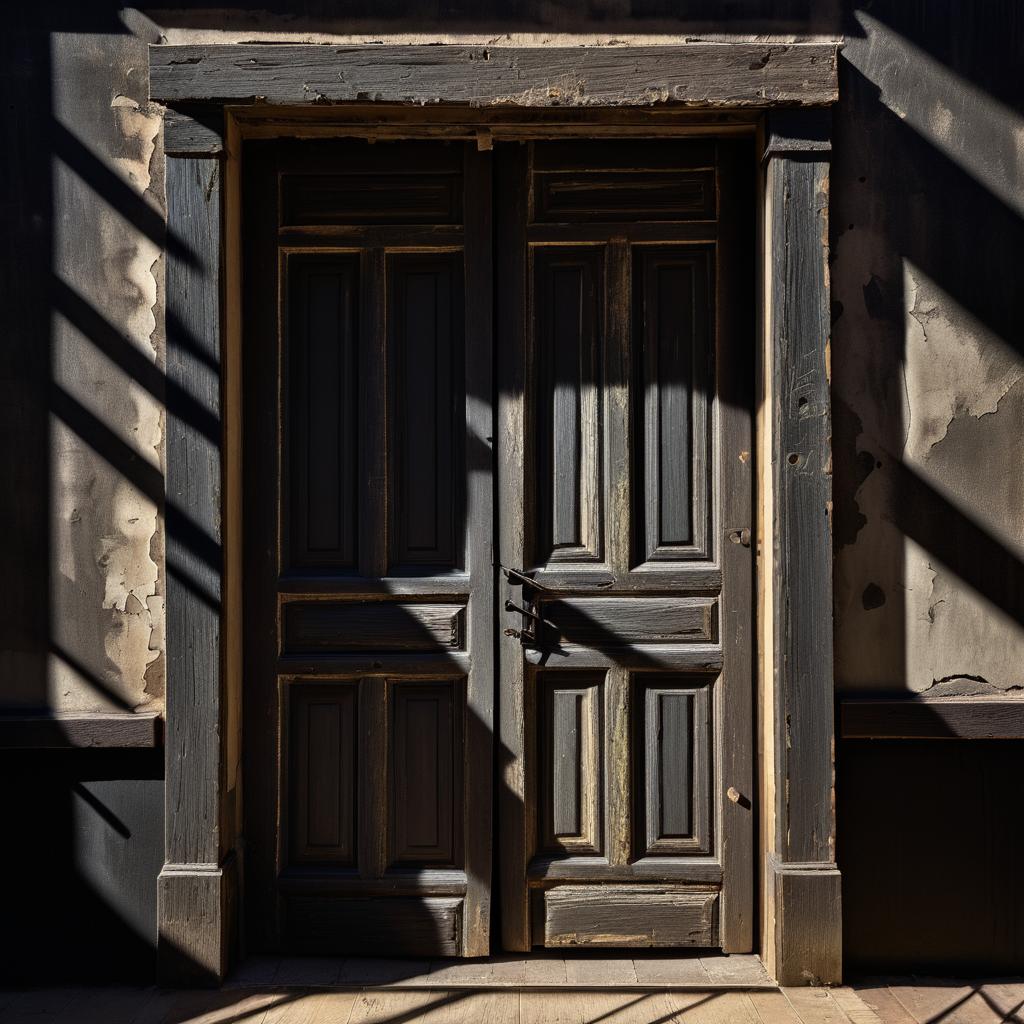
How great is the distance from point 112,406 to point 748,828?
2.53 m

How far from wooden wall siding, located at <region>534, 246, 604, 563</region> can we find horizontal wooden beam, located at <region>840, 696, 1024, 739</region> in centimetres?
98

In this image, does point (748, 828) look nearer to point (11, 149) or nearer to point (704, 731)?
point (704, 731)

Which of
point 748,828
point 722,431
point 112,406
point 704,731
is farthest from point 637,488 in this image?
point 112,406

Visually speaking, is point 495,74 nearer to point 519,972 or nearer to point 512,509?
point 512,509

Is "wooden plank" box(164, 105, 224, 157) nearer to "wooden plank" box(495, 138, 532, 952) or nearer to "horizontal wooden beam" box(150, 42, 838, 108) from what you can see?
"horizontal wooden beam" box(150, 42, 838, 108)

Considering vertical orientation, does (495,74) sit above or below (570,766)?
above

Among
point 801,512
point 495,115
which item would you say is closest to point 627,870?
point 801,512

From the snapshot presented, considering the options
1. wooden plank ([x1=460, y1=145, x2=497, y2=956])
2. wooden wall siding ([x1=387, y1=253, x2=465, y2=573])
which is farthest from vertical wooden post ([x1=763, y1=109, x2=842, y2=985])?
wooden wall siding ([x1=387, y1=253, x2=465, y2=573])

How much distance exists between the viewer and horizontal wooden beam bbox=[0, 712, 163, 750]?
10.5 ft

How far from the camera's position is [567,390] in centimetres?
341

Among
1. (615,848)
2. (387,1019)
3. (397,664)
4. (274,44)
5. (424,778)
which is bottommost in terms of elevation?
(387,1019)

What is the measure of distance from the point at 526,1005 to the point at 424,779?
768 mm

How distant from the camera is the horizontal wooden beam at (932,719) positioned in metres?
3.18

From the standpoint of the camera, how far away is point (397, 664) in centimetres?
337
